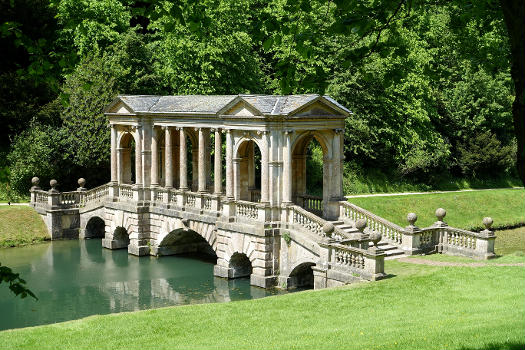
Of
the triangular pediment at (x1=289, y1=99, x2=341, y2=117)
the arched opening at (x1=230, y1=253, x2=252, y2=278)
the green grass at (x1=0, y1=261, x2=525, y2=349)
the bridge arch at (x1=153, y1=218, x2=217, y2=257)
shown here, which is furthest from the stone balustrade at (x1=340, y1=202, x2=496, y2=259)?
the bridge arch at (x1=153, y1=218, x2=217, y2=257)

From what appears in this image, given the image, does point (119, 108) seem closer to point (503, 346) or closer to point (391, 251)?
point (391, 251)

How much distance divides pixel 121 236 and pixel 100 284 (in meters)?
8.59

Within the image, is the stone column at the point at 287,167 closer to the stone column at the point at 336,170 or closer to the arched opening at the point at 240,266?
the stone column at the point at 336,170

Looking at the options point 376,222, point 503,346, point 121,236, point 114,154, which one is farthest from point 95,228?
point 503,346

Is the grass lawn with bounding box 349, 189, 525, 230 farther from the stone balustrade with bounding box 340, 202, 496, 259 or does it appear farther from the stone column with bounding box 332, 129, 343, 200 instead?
the stone balustrade with bounding box 340, 202, 496, 259

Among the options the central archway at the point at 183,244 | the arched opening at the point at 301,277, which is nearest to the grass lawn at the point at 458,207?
the central archway at the point at 183,244

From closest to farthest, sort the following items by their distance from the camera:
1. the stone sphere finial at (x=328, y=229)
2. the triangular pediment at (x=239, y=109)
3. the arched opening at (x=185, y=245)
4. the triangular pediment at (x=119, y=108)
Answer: the stone sphere finial at (x=328, y=229) → the triangular pediment at (x=239, y=109) → the arched opening at (x=185, y=245) → the triangular pediment at (x=119, y=108)

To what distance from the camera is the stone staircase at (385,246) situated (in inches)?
1177

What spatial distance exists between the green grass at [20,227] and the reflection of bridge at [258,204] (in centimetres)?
491

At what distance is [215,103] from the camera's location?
35.5 meters

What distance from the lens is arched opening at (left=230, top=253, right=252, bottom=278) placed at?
110 feet

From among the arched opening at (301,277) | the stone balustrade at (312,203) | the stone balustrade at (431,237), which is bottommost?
the arched opening at (301,277)

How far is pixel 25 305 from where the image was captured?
97.4 ft

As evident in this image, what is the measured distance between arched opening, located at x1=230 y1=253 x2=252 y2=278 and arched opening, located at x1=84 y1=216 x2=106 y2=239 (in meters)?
14.3
